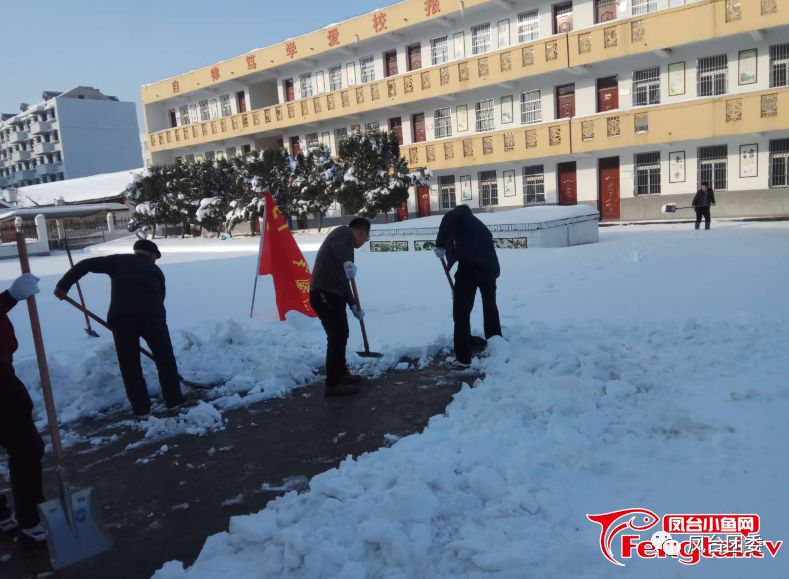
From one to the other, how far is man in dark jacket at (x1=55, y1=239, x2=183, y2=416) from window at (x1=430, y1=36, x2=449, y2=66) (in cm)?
2394

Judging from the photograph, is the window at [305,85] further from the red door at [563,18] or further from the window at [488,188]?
the red door at [563,18]

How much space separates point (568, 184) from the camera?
78.9 feet

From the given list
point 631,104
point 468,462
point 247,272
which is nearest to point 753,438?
point 468,462

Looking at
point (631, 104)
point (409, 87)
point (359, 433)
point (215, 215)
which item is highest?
point (409, 87)

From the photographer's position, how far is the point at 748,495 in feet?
8.95

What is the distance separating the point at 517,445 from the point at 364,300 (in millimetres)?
5721

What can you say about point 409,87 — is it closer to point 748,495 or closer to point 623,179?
point 623,179

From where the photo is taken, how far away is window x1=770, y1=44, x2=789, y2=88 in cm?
1883

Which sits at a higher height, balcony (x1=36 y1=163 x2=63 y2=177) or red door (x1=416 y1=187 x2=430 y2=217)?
balcony (x1=36 y1=163 x2=63 y2=177)

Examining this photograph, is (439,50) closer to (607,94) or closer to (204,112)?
(607,94)

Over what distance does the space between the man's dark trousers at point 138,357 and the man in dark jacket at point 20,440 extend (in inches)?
63.4

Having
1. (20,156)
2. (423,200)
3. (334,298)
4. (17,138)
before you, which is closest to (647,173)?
(423,200)

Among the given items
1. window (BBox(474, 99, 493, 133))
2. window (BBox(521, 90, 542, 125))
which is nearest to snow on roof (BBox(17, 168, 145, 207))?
window (BBox(474, 99, 493, 133))

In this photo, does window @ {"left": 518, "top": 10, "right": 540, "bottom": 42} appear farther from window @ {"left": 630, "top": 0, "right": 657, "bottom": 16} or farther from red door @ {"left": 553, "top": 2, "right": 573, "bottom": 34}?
window @ {"left": 630, "top": 0, "right": 657, "bottom": 16}
